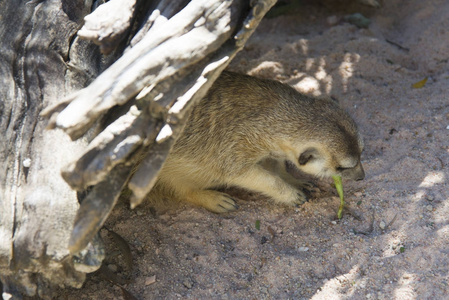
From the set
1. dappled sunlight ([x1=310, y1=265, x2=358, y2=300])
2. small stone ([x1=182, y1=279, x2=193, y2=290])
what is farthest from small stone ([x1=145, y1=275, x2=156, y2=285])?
dappled sunlight ([x1=310, y1=265, x2=358, y2=300])

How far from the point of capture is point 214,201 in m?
3.33

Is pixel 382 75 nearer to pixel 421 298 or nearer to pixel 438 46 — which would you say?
pixel 438 46

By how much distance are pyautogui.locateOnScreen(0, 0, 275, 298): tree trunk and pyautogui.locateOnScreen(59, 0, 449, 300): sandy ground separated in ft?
1.86

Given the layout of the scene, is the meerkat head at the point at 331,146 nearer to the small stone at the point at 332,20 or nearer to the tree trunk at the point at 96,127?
the tree trunk at the point at 96,127

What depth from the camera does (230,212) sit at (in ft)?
10.8

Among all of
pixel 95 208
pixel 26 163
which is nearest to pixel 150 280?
pixel 95 208

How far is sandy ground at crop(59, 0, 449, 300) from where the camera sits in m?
2.62

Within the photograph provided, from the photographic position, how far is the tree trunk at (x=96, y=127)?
6.72ft

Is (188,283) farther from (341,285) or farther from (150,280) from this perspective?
(341,285)

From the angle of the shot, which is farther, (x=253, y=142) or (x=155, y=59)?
(x=253, y=142)

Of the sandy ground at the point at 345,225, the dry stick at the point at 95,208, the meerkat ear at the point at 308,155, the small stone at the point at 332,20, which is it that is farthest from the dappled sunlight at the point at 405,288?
the small stone at the point at 332,20

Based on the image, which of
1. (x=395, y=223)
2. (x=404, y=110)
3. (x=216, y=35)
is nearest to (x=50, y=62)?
(x=216, y=35)

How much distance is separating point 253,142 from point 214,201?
1.67ft

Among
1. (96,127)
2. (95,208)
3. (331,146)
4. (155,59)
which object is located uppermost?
(155,59)
